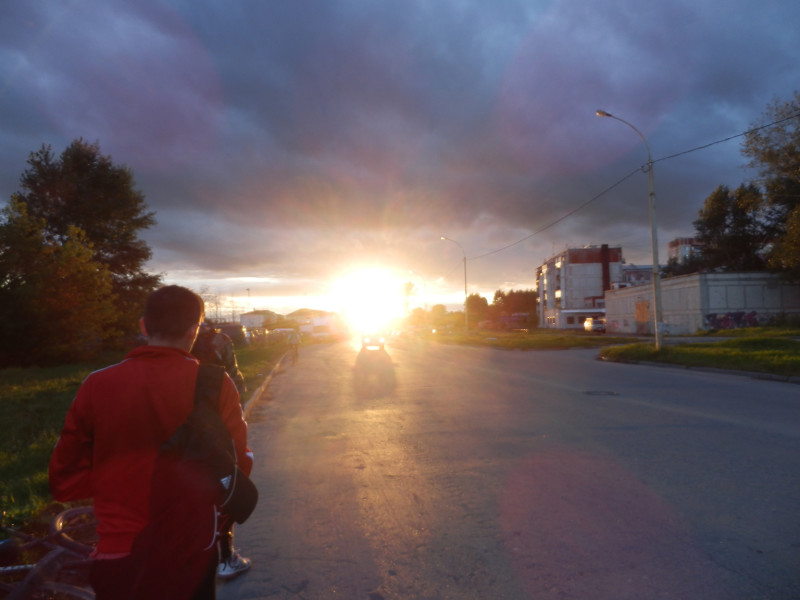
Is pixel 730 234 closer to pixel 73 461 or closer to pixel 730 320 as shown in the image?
pixel 730 320

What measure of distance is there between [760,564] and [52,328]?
95.2ft

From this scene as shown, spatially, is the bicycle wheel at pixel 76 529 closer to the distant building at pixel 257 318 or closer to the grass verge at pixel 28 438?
the grass verge at pixel 28 438

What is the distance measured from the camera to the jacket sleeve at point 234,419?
2379 mm

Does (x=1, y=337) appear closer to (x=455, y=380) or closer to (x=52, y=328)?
(x=52, y=328)

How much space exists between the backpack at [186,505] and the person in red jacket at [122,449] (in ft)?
0.07

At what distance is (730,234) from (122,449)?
75492 mm

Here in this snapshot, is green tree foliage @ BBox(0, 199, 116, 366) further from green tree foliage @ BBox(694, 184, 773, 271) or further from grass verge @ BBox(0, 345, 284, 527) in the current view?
green tree foliage @ BBox(694, 184, 773, 271)

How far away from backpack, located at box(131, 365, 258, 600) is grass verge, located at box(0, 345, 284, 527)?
332cm

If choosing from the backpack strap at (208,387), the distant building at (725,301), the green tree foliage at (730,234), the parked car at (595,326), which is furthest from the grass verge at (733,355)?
the green tree foliage at (730,234)

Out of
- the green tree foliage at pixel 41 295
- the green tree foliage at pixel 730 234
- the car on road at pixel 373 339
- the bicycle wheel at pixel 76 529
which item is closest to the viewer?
the bicycle wheel at pixel 76 529

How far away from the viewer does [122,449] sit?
2.21m

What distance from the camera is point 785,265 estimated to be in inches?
1745

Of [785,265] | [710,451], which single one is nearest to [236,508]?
[710,451]

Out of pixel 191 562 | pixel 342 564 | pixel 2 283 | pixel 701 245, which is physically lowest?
pixel 342 564
